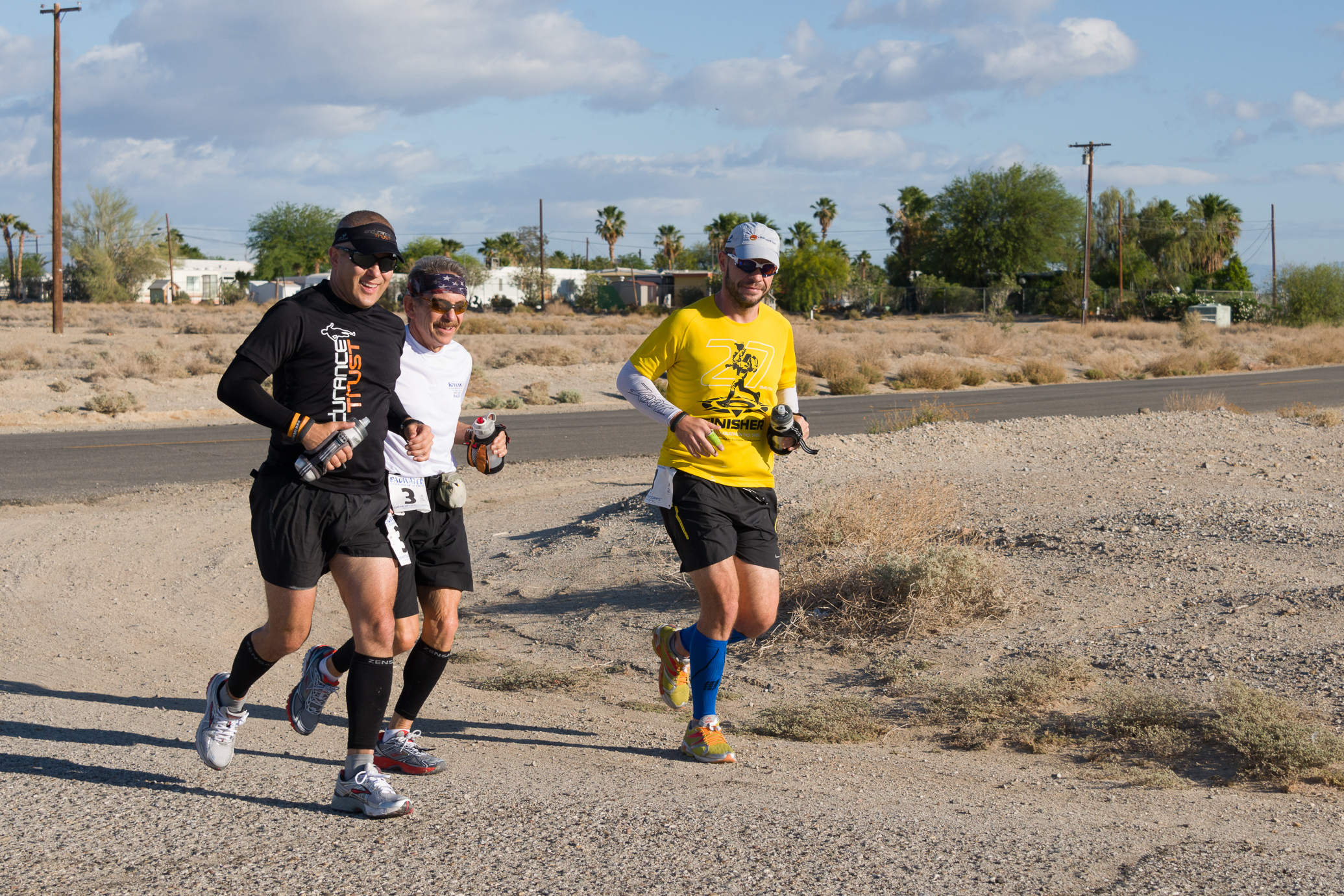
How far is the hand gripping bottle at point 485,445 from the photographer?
460cm

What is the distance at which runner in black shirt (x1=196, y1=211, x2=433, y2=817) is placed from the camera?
3770 mm

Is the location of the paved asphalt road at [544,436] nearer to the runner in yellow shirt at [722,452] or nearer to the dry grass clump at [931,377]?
the dry grass clump at [931,377]

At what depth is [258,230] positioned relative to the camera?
91.7 meters

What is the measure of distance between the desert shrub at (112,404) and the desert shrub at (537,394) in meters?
8.06

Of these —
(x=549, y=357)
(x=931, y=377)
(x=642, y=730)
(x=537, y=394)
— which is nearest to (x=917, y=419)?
(x=642, y=730)

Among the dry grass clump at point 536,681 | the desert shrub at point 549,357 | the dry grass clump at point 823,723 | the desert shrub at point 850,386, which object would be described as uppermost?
the desert shrub at point 549,357

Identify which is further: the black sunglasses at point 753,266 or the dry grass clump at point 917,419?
the dry grass clump at point 917,419

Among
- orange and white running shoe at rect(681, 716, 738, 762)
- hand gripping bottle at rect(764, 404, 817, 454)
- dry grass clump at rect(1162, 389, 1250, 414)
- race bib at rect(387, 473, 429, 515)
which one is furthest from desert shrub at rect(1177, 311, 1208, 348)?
race bib at rect(387, 473, 429, 515)

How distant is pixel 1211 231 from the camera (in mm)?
80812

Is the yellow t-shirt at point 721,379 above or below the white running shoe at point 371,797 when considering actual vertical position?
above

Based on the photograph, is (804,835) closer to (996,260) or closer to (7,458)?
(7,458)

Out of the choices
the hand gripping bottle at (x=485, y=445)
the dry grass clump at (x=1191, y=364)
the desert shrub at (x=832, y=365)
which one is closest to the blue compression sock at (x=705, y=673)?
the hand gripping bottle at (x=485, y=445)

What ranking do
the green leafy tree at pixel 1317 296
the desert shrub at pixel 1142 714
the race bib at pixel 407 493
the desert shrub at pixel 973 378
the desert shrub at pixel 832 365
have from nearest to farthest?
the race bib at pixel 407 493, the desert shrub at pixel 1142 714, the desert shrub at pixel 832 365, the desert shrub at pixel 973 378, the green leafy tree at pixel 1317 296

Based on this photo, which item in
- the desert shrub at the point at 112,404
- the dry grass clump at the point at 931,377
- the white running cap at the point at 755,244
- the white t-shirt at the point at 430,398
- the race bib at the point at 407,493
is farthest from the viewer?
the dry grass clump at the point at 931,377
